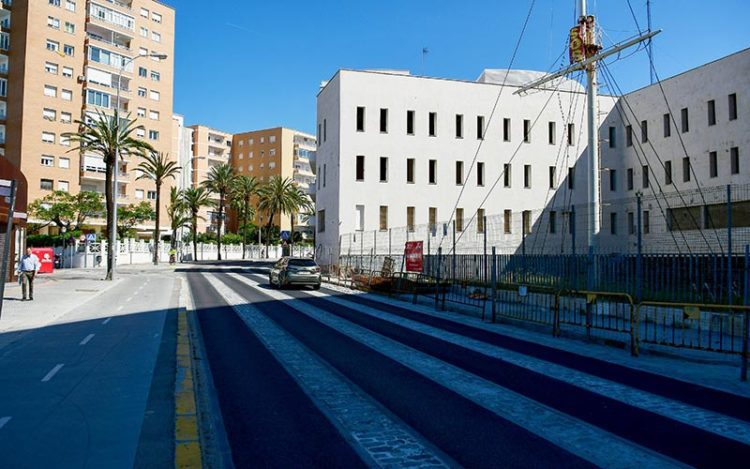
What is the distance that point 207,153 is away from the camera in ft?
370

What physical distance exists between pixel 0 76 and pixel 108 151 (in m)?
42.8

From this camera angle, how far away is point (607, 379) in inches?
328

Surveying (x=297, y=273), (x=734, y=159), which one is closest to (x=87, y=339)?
(x=297, y=273)

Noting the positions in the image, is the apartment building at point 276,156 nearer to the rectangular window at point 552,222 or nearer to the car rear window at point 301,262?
the car rear window at point 301,262

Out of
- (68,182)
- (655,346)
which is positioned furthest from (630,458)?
(68,182)

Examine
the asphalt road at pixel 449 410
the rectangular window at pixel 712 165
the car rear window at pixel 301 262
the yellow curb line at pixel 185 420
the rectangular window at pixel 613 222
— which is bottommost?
the asphalt road at pixel 449 410

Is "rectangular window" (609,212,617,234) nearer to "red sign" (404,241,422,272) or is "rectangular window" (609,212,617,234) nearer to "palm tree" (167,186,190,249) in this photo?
"red sign" (404,241,422,272)

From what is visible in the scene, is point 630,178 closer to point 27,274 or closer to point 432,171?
point 432,171

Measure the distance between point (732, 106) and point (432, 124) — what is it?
20042mm

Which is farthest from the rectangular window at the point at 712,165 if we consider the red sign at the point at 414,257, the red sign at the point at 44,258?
the red sign at the point at 44,258

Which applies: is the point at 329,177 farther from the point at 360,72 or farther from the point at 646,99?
the point at 646,99

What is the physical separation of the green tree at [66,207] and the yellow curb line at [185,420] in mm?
51718

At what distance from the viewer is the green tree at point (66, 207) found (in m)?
53.2

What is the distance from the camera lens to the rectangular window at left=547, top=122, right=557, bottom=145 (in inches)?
1845
